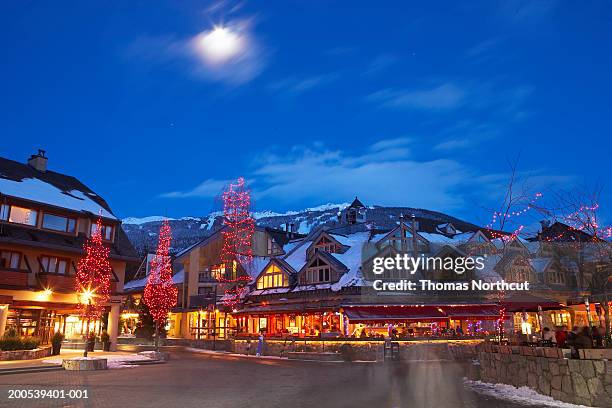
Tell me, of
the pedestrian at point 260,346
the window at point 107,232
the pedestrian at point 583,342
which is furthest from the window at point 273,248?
the pedestrian at point 583,342

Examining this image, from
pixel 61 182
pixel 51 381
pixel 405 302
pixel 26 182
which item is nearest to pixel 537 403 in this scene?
pixel 51 381

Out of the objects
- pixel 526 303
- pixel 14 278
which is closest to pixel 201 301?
pixel 14 278

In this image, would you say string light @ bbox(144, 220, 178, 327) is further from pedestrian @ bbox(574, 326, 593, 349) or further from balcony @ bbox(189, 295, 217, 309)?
pedestrian @ bbox(574, 326, 593, 349)

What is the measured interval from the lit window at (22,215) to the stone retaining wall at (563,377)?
29542 mm

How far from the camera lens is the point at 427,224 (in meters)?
56.4

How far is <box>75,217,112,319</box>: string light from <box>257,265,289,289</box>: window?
1626cm

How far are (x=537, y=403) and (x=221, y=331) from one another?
4521 cm

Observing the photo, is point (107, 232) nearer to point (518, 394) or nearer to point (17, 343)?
point (17, 343)

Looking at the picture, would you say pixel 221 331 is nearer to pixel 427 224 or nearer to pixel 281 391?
pixel 427 224

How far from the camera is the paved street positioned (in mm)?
12938

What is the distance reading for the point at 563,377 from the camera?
12.9 m

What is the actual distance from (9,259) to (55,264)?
315 centimetres

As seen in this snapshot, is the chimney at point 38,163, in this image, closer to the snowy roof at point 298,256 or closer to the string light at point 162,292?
the string light at point 162,292

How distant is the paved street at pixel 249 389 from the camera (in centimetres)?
1294
